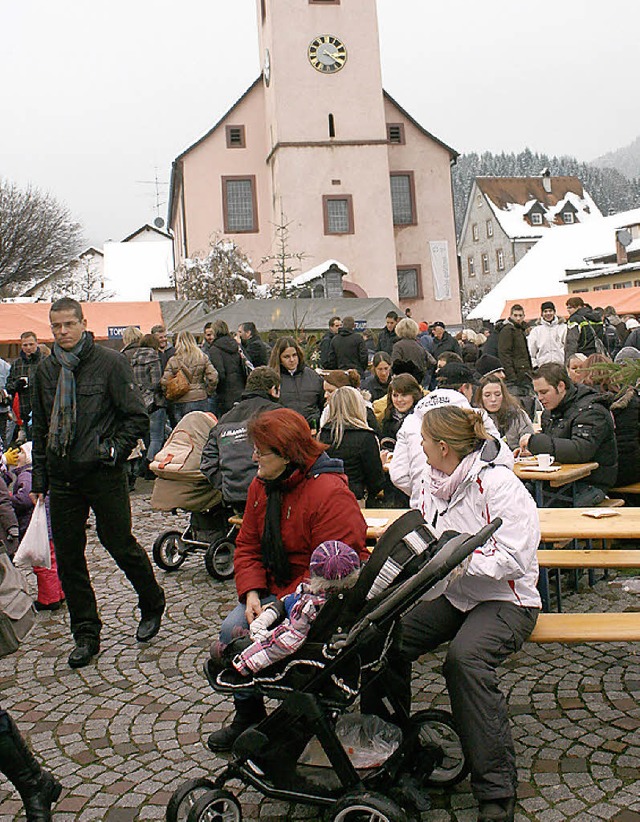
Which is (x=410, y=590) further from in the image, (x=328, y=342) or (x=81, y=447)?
(x=328, y=342)

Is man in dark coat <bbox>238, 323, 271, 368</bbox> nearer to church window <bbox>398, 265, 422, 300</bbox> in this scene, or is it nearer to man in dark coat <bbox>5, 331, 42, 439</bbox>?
man in dark coat <bbox>5, 331, 42, 439</bbox>

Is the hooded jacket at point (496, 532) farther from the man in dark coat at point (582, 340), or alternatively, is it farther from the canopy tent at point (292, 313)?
the canopy tent at point (292, 313)

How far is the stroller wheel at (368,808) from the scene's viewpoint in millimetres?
3367

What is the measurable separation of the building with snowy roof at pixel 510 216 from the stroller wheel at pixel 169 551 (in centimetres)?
7080

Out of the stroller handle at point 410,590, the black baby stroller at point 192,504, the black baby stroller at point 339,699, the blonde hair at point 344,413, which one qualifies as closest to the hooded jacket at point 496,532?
the black baby stroller at point 339,699

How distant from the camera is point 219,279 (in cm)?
3366

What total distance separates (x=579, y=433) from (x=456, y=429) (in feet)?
10.7

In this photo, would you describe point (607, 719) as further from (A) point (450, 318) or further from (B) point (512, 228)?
(B) point (512, 228)

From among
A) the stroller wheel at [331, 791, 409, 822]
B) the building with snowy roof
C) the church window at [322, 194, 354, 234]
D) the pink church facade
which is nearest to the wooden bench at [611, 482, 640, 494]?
the stroller wheel at [331, 791, 409, 822]

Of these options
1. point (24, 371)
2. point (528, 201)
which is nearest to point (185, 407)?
point (24, 371)

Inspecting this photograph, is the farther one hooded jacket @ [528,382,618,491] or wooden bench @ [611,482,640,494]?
wooden bench @ [611,482,640,494]

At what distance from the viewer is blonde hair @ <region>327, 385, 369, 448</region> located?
6801 millimetres

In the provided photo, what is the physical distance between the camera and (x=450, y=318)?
138 feet

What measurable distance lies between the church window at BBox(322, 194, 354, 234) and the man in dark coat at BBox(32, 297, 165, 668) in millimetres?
33639
